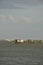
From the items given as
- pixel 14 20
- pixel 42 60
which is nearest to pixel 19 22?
pixel 14 20

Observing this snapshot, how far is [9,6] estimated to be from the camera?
52 centimetres

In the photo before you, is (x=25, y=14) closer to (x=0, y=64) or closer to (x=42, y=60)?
(x=0, y=64)

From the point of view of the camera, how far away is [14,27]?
1.83 ft

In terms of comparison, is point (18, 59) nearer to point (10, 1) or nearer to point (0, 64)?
point (0, 64)

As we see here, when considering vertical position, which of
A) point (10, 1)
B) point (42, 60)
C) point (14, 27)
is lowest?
point (42, 60)

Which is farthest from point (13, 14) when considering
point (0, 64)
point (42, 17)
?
point (0, 64)

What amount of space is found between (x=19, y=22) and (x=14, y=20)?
2 centimetres

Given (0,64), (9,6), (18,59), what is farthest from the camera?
(18,59)

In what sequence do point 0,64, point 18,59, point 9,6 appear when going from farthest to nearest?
point 18,59, point 0,64, point 9,6

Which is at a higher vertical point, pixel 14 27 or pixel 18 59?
pixel 14 27

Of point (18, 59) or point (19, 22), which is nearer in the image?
point (19, 22)

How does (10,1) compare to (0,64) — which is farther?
(0,64)

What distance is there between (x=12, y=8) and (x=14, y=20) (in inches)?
2.1

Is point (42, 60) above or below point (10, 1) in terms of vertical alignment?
below
